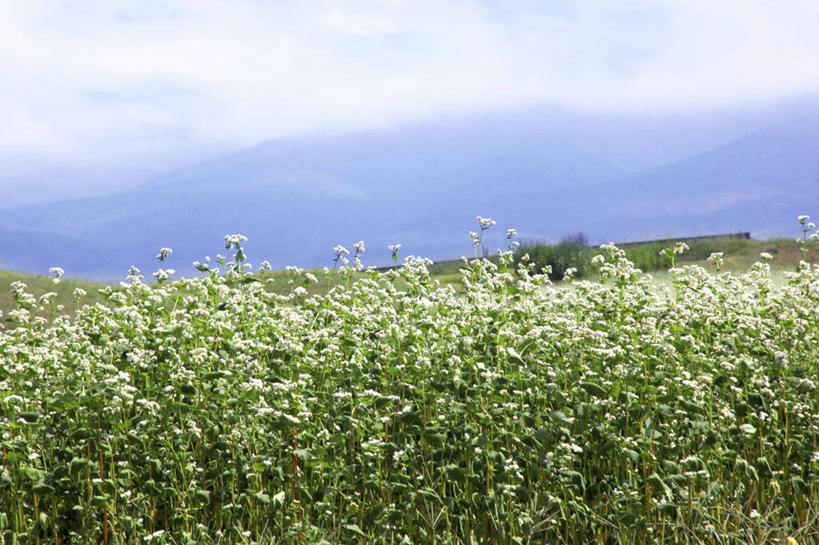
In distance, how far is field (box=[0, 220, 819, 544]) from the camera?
5.02m

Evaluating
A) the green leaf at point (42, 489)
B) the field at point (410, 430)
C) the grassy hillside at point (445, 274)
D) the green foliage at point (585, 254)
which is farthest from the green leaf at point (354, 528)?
the green foliage at point (585, 254)

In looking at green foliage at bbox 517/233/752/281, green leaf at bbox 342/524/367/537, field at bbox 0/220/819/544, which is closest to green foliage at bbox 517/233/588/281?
green foliage at bbox 517/233/752/281

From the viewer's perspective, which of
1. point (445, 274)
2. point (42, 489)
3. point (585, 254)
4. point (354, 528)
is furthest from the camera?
point (445, 274)

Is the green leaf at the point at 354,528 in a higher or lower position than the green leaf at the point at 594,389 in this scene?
lower

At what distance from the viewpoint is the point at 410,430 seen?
5.25 m

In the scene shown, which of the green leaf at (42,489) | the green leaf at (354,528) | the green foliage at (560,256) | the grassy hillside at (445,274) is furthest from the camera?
the green foliage at (560,256)

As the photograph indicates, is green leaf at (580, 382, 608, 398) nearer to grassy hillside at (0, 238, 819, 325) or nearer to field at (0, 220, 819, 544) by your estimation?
field at (0, 220, 819, 544)

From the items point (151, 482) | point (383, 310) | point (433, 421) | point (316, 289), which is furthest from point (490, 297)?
point (316, 289)

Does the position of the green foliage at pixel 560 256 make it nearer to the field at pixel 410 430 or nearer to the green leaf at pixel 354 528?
the field at pixel 410 430

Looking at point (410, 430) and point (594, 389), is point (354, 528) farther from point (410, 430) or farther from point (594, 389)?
point (594, 389)

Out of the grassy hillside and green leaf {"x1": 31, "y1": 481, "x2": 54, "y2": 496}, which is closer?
green leaf {"x1": 31, "y1": 481, "x2": 54, "y2": 496}

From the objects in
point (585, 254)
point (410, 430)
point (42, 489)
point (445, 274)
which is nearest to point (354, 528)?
point (410, 430)

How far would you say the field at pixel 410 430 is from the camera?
502 centimetres

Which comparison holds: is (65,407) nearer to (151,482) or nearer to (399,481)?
(151,482)
